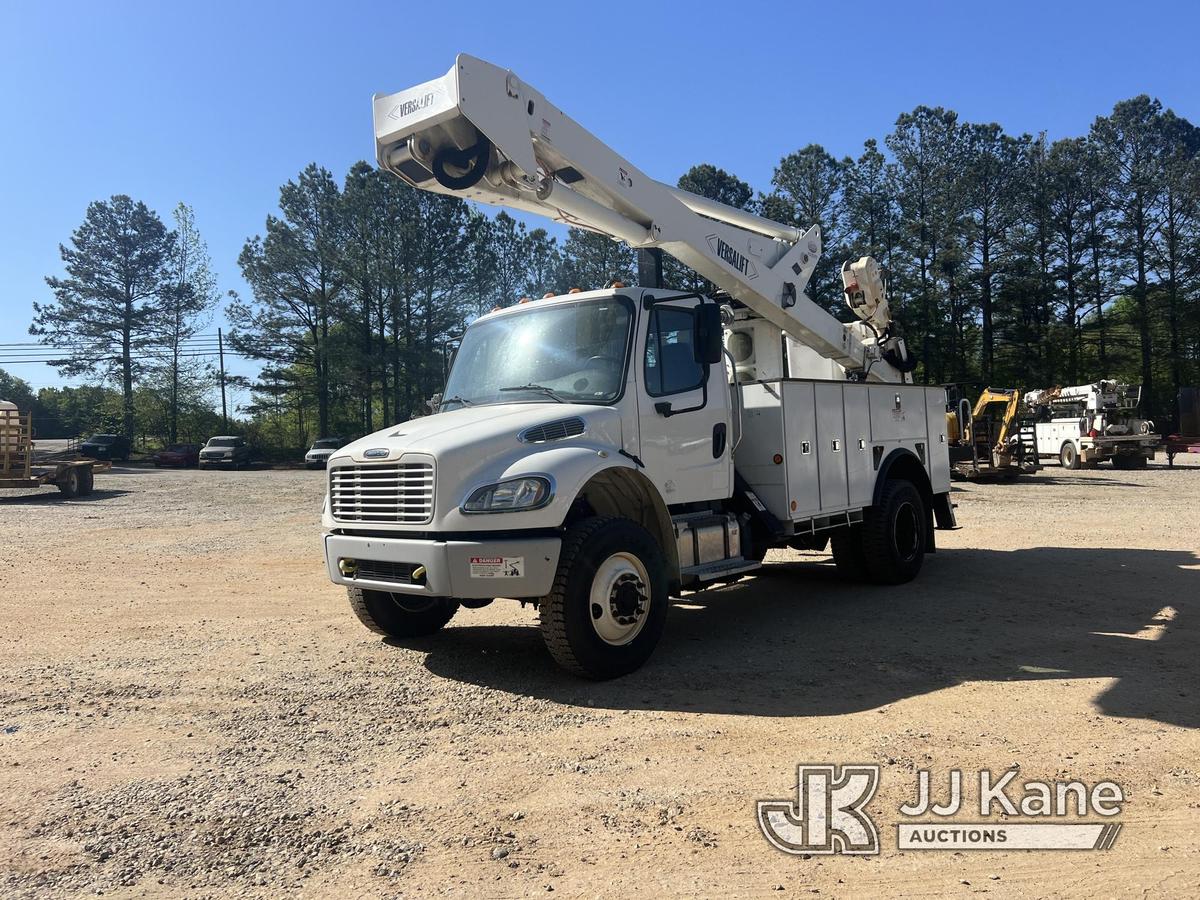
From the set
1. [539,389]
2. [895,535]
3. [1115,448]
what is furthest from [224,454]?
[539,389]

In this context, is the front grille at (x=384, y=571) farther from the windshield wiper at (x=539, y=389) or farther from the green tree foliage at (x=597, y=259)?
the green tree foliage at (x=597, y=259)

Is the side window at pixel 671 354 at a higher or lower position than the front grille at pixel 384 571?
higher

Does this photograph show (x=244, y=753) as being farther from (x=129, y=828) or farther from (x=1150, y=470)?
(x=1150, y=470)

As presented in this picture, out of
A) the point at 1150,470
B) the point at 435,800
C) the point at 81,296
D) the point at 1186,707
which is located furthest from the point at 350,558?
the point at 81,296

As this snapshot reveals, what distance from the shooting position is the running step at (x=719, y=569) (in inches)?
252

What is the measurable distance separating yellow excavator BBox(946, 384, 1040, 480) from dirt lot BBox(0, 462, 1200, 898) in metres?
14.3

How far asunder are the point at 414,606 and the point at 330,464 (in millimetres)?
1339

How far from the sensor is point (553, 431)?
5.75 meters

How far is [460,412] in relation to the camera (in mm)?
6406

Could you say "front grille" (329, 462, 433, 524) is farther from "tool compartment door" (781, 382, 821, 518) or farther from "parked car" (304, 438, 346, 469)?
"parked car" (304, 438, 346, 469)

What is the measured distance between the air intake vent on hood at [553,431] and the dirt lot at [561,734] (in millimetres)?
1617

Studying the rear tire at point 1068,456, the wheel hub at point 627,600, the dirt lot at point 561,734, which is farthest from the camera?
the rear tire at point 1068,456

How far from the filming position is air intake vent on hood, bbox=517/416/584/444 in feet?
18.5

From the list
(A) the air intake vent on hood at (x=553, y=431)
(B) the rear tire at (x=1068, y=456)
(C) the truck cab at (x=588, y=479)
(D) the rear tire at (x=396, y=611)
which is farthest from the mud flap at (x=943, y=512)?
(B) the rear tire at (x=1068, y=456)
